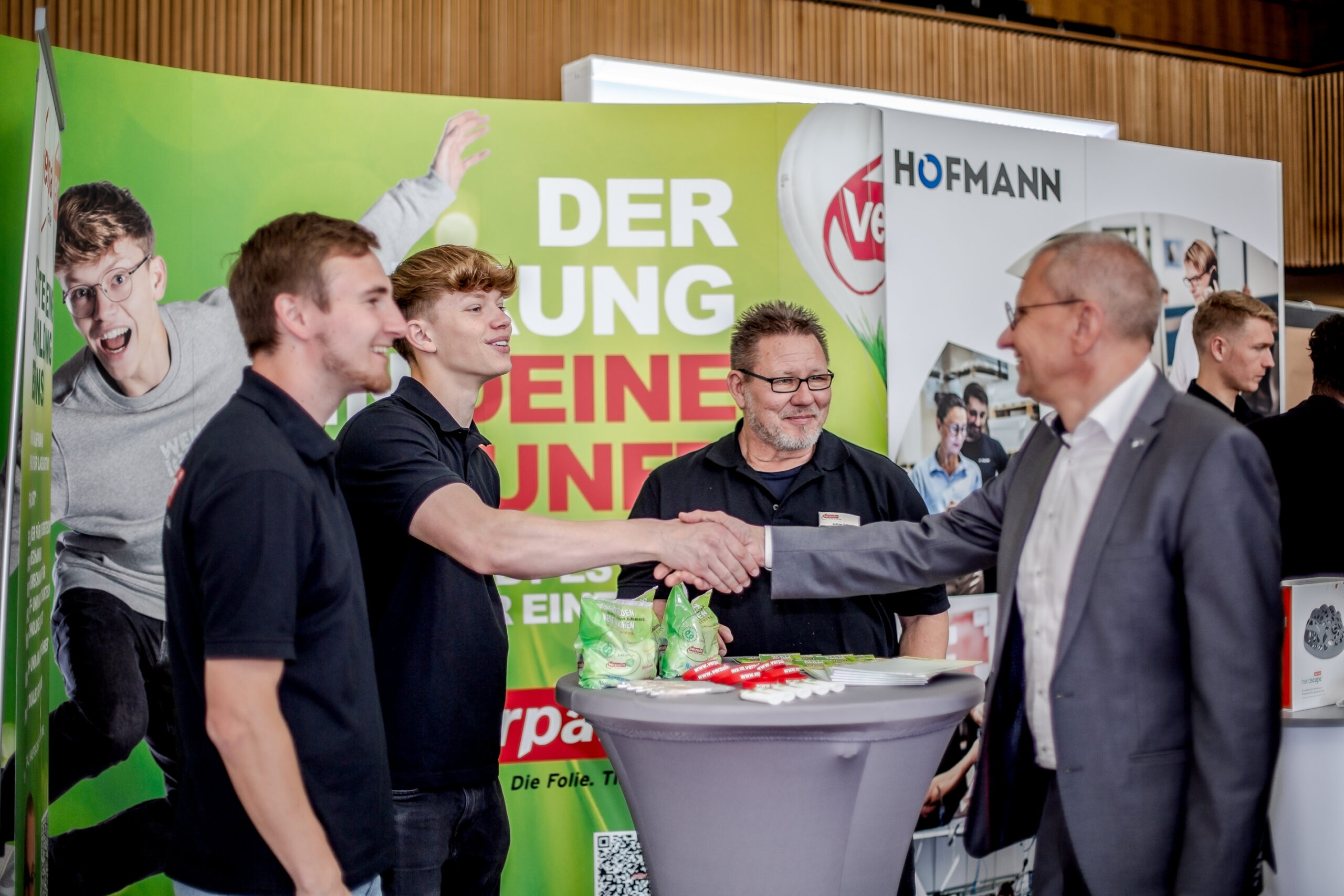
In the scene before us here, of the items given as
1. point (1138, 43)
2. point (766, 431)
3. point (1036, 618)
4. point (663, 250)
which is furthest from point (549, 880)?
point (1138, 43)

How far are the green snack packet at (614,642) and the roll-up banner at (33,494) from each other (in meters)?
1.14

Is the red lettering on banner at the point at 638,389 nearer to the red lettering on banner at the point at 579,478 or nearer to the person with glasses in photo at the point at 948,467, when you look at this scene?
the red lettering on banner at the point at 579,478

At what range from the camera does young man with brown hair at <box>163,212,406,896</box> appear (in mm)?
1524

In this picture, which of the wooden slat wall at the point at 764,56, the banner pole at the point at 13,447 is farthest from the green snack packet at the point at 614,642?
the wooden slat wall at the point at 764,56

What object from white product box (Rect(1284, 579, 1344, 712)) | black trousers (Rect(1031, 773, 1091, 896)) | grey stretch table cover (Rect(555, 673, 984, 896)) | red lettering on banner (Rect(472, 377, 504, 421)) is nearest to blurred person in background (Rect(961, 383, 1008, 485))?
white product box (Rect(1284, 579, 1344, 712))

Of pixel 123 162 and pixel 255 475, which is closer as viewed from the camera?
pixel 255 475

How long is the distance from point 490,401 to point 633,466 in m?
0.54

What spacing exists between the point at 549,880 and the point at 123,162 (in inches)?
104

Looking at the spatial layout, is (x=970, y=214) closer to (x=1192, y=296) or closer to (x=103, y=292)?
(x=1192, y=296)

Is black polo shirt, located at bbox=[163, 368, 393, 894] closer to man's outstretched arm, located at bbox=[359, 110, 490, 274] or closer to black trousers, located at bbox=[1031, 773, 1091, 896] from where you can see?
black trousers, located at bbox=[1031, 773, 1091, 896]

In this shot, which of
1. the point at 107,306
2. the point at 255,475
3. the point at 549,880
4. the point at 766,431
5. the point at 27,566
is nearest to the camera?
the point at 255,475

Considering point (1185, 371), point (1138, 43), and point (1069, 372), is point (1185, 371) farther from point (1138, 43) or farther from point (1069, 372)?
point (1069, 372)

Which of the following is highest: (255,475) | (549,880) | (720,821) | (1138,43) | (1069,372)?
(1138,43)

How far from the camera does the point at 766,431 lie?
286 cm
